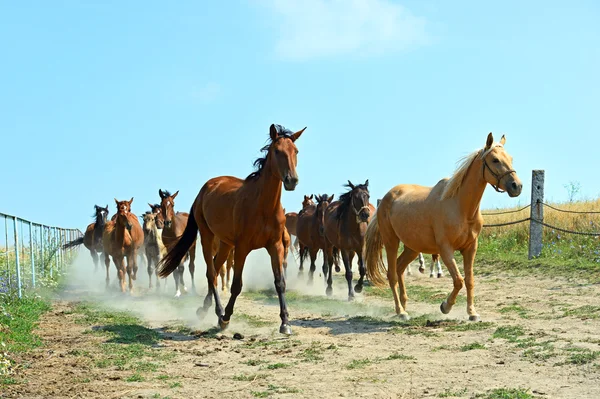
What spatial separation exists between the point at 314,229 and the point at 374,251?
652 centimetres

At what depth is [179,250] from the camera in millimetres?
10906

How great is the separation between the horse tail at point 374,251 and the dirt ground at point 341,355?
59 cm

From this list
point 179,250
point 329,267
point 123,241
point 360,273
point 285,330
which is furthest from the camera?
point 123,241

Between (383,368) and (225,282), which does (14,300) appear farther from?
(383,368)

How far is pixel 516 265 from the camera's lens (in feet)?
58.5

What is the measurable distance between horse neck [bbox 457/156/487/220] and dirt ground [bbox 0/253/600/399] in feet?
5.19

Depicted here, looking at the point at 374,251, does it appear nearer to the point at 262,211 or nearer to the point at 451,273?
the point at 451,273

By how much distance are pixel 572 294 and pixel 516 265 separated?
569cm

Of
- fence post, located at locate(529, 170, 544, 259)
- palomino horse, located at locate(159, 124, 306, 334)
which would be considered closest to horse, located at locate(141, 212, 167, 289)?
palomino horse, located at locate(159, 124, 306, 334)

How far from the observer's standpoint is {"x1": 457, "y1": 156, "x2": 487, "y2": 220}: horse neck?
9414 millimetres

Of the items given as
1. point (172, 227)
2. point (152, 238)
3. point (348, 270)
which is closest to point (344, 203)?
point (348, 270)

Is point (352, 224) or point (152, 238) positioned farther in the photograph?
point (152, 238)

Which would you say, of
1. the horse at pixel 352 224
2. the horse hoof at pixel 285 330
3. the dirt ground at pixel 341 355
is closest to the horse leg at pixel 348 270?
the horse at pixel 352 224

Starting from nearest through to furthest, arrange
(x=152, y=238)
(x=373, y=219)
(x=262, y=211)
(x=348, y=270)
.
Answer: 1. (x=262, y=211)
2. (x=373, y=219)
3. (x=348, y=270)
4. (x=152, y=238)
